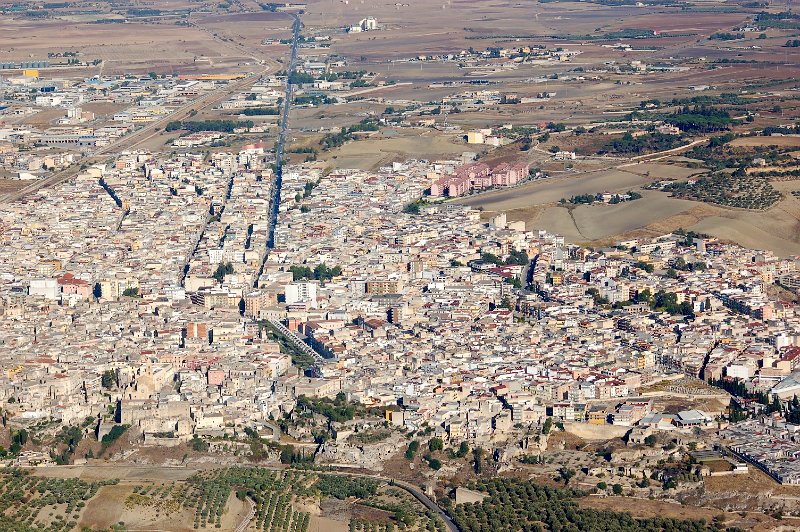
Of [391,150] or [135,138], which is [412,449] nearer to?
[391,150]

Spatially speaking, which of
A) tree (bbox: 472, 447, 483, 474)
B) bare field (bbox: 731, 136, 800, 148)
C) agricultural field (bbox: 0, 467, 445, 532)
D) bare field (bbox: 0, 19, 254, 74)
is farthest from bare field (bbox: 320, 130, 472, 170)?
agricultural field (bbox: 0, 467, 445, 532)

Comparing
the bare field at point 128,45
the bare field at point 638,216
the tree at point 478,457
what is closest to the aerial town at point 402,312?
the tree at point 478,457

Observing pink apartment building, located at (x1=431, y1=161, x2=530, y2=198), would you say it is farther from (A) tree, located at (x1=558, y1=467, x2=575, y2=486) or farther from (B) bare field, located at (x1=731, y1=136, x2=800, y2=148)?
(A) tree, located at (x1=558, y1=467, x2=575, y2=486)

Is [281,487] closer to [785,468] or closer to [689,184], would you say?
[785,468]

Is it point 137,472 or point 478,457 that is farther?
point 478,457

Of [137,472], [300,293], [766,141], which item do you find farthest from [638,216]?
[137,472]

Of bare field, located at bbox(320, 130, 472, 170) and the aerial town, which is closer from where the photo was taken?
the aerial town

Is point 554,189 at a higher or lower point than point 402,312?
lower

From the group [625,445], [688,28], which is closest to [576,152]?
[625,445]

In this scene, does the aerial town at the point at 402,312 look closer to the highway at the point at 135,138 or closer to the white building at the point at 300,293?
the white building at the point at 300,293
